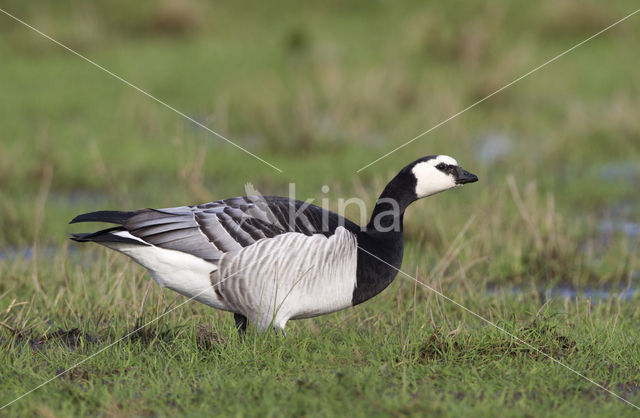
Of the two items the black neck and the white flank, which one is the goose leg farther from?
the black neck

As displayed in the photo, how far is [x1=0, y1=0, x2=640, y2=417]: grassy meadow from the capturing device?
504 centimetres

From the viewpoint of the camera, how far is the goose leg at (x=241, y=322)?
5.93 m

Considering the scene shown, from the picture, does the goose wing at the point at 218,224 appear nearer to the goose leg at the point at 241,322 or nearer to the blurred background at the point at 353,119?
the goose leg at the point at 241,322

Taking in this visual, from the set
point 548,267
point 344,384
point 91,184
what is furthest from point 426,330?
point 91,184

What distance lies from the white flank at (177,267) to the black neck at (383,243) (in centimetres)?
95

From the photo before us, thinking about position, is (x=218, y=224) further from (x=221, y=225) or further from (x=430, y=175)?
(x=430, y=175)

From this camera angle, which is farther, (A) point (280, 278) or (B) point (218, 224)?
(B) point (218, 224)

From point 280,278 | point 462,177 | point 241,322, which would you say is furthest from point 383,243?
point 241,322

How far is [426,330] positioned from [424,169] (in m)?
1.18

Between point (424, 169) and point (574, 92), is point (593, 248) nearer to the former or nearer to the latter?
point (424, 169)

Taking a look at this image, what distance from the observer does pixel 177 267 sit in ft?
18.5

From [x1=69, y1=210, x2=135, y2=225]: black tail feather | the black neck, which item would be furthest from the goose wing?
the black neck

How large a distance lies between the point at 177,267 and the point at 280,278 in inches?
26.7

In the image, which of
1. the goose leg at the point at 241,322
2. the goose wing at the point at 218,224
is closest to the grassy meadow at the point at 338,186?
the goose leg at the point at 241,322
